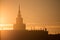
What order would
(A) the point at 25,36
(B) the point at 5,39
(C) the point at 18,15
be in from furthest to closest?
(C) the point at 18,15 < (A) the point at 25,36 < (B) the point at 5,39

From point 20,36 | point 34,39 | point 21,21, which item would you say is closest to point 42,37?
point 34,39

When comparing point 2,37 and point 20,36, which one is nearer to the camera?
point 2,37

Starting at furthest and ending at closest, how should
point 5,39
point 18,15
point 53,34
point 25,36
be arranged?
point 53,34, point 18,15, point 25,36, point 5,39

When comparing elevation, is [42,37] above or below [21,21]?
below

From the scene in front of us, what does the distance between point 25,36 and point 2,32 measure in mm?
1329

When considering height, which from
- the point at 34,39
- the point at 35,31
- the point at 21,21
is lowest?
the point at 34,39

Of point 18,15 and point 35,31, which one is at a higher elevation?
point 18,15

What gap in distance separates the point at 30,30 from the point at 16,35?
807mm

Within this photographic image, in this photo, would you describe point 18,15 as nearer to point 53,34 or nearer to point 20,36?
point 20,36

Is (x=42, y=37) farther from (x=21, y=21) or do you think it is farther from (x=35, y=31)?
(x=21, y=21)

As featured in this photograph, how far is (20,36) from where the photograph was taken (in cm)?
700

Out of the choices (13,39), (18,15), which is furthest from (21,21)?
(13,39)

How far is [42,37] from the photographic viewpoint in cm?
696

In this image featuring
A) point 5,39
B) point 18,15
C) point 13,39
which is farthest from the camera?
point 18,15
